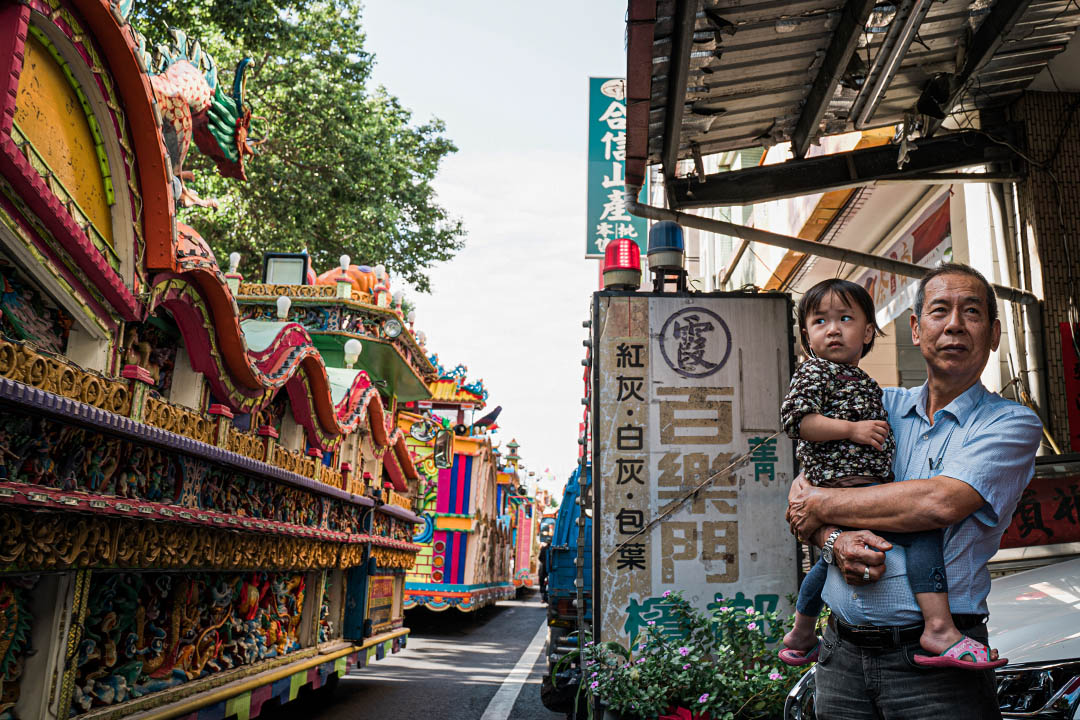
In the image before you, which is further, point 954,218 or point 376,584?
point 376,584

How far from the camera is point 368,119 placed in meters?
18.0

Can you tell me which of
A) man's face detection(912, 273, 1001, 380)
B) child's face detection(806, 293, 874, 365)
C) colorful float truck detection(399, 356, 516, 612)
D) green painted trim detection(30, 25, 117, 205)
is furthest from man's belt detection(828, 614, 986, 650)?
colorful float truck detection(399, 356, 516, 612)

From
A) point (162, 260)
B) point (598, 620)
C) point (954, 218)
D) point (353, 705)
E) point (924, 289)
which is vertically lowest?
point (353, 705)

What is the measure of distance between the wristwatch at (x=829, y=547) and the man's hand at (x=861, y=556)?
0.12 ft

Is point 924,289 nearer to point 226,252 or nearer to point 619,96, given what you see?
point 619,96

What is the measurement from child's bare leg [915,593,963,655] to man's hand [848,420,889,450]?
0.38 metres

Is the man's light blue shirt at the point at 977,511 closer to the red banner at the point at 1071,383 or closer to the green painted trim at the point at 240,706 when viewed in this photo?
the red banner at the point at 1071,383

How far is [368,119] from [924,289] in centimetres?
1724

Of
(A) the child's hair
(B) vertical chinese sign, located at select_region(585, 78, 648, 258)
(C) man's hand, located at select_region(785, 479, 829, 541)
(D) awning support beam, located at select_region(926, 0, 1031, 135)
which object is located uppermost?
(B) vertical chinese sign, located at select_region(585, 78, 648, 258)

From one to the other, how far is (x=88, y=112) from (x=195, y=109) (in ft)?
4.77

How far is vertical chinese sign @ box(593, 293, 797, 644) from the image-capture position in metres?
5.48

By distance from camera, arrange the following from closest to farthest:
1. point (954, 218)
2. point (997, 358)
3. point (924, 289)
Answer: point (924, 289) < point (997, 358) < point (954, 218)

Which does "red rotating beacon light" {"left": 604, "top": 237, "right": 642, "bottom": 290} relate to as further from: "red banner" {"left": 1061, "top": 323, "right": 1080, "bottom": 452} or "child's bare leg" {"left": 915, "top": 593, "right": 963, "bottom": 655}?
"child's bare leg" {"left": 915, "top": 593, "right": 963, "bottom": 655}

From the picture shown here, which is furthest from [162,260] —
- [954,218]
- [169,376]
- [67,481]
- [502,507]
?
[502,507]
